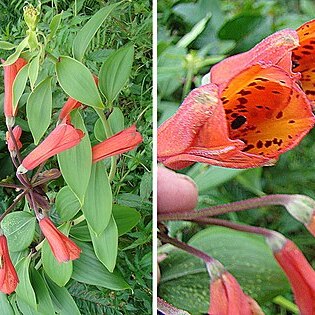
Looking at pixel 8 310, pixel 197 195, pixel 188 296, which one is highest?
pixel 197 195

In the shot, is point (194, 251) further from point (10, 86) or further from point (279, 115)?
point (10, 86)

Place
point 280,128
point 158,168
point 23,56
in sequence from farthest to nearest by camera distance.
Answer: point 23,56
point 158,168
point 280,128

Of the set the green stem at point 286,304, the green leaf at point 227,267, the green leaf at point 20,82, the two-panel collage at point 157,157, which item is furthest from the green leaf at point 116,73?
the green stem at point 286,304

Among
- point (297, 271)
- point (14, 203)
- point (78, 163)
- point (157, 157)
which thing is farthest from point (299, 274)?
point (14, 203)

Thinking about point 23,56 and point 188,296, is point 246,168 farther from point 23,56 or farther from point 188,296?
point 23,56

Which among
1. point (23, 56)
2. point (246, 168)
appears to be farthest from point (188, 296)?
point (23, 56)

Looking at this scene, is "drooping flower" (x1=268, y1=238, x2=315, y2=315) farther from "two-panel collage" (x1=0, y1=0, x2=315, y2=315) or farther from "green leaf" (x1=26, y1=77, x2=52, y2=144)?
"green leaf" (x1=26, y1=77, x2=52, y2=144)

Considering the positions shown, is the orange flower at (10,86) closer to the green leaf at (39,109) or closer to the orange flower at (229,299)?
the green leaf at (39,109)
